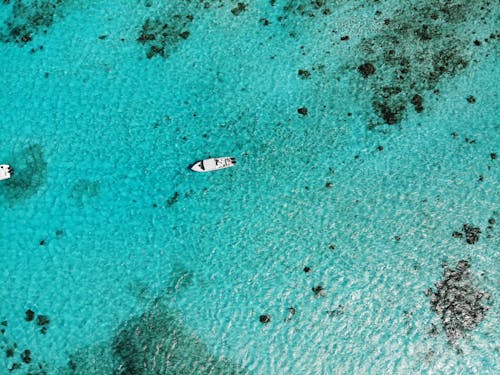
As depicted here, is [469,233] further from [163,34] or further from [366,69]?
[163,34]

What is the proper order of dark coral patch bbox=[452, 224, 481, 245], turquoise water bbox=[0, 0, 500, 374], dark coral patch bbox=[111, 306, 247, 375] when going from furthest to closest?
dark coral patch bbox=[452, 224, 481, 245] < turquoise water bbox=[0, 0, 500, 374] < dark coral patch bbox=[111, 306, 247, 375]

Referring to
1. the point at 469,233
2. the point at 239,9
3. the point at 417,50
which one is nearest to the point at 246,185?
the point at 239,9

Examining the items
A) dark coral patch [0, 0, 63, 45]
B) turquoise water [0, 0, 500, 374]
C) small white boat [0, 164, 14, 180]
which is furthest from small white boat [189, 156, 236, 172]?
dark coral patch [0, 0, 63, 45]

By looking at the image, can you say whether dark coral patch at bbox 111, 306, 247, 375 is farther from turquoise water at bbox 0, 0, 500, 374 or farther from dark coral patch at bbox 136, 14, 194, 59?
dark coral patch at bbox 136, 14, 194, 59

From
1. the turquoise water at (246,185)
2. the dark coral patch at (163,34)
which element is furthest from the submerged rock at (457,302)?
the dark coral patch at (163,34)

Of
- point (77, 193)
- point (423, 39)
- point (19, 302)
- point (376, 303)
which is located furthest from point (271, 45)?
point (19, 302)

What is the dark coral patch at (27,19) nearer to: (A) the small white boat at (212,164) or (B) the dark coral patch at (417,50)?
(A) the small white boat at (212,164)
